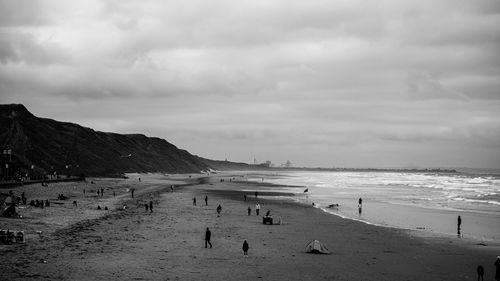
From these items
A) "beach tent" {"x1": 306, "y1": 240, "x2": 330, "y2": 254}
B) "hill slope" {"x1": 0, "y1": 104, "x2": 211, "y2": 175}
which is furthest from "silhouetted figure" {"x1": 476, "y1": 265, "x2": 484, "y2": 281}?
"hill slope" {"x1": 0, "y1": 104, "x2": 211, "y2": 175}

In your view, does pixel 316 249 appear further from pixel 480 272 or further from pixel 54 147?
pixel 54 147

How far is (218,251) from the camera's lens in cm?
2970

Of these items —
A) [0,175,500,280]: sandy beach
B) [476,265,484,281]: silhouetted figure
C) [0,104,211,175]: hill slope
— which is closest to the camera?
[476,265,484,281]: silhouetted figure

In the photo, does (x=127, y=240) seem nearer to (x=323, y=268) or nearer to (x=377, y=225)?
(x=323, y=268)

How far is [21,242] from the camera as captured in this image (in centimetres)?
2856

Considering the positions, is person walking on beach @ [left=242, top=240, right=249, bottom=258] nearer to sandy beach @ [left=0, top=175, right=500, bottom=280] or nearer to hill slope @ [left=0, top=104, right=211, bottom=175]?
sandy beach @ [left=0, top=175, right=500, bottom=280]

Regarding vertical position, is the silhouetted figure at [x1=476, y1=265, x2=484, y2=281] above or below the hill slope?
below

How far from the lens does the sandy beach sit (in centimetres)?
2359

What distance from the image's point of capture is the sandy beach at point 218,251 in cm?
2359

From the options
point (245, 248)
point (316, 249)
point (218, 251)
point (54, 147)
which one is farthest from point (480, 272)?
point (54, 147)

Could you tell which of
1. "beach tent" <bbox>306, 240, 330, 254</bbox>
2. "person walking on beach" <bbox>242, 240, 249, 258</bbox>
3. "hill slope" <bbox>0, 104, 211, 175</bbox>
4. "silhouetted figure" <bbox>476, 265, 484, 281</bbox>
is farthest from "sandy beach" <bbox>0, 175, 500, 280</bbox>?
"hill slope" <bbox>0, 104, 211, 175</bbox>

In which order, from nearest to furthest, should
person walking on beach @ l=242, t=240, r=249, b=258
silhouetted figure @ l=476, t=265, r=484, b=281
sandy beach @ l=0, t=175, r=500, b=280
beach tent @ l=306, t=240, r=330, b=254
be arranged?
1. silhouetted figure @ l=476, t=265, r=484, b=281
2. sandy beach @ l=0, t=175, r=500, b=280
3. person walking on beach @ l=242, t=240, r=249, b=258
4. beach tent @ l=306, t=240, r=330, b=254

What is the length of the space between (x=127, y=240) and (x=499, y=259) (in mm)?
22745

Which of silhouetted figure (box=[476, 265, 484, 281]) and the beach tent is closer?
silhouetted figure (box=[476, 265, 484, 281])
